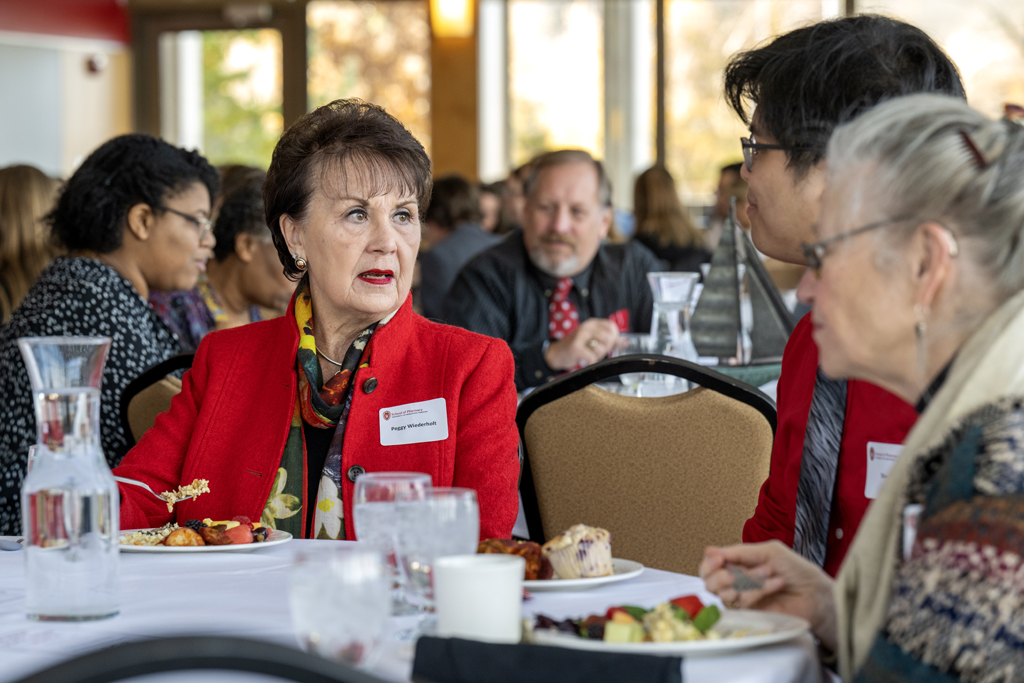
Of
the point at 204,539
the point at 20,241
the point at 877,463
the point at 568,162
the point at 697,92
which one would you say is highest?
the point at 697,92

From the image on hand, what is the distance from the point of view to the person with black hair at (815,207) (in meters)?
1.61

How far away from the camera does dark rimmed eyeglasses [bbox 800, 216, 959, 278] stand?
3.47ft

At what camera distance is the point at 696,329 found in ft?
11.3

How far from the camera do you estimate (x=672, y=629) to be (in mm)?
1072

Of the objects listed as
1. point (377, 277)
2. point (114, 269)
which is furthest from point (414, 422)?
point (114, 269)

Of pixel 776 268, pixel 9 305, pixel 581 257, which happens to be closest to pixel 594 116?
pixel 776 268

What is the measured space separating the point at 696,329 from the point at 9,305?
264 centimetres

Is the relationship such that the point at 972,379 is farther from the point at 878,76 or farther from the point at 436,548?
the point at 878,76

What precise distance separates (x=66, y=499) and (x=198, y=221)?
2.23 m

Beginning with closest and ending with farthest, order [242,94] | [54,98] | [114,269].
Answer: [114,269]
[54,98]
[242,94]

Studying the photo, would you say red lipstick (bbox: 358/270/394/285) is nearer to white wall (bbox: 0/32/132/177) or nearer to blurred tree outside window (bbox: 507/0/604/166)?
blurred tree outside window (bbox: 507/0/604/166)

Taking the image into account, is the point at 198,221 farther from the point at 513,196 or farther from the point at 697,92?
the point at 697,92

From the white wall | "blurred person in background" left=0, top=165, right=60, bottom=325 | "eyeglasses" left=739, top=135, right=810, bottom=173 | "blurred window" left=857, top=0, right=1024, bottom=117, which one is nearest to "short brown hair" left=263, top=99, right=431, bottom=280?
"eyeglasses" left=739, top=135, right=810, bottom=173

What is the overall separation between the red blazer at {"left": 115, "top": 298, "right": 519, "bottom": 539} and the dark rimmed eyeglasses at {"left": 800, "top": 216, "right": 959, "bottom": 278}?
793 millimetres
